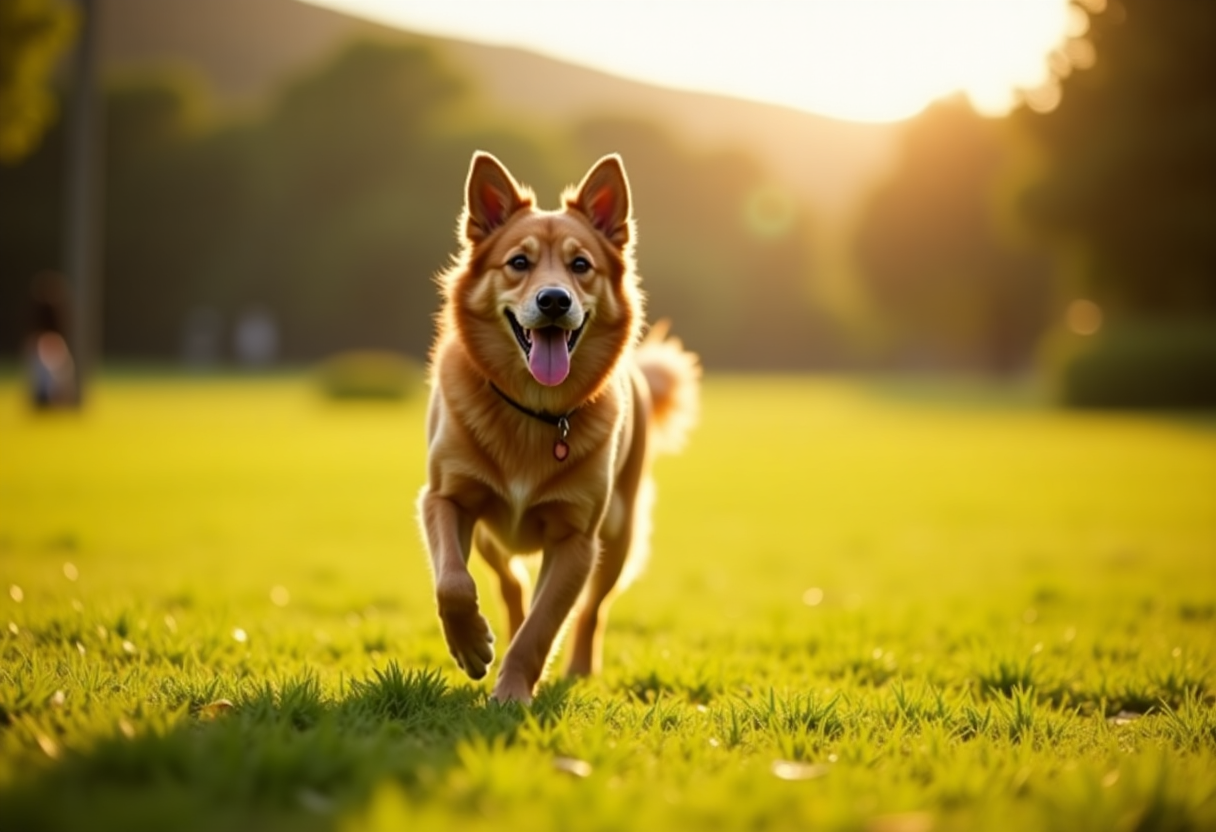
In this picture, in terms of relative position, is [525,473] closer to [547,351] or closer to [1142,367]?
[547,351]

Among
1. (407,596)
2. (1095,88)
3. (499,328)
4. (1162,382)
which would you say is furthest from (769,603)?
(1095,88)

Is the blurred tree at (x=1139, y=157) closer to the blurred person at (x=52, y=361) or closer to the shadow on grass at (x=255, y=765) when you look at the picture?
the blurred person at (x=52, y=361)

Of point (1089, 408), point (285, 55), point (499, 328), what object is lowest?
point (1089, 408)

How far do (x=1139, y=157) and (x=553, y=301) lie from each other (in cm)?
3192

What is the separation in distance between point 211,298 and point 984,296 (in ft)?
119

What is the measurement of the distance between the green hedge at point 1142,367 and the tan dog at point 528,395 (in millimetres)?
28398

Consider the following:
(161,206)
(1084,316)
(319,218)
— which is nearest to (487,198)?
(1084,316)

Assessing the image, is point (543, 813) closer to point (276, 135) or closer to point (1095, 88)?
point (1095, 88)

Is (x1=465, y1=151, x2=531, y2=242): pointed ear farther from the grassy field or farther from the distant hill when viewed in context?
the distant hill

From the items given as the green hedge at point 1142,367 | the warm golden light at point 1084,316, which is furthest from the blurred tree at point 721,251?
the green hedge at point 1142,367

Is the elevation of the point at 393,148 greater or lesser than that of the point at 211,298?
greater

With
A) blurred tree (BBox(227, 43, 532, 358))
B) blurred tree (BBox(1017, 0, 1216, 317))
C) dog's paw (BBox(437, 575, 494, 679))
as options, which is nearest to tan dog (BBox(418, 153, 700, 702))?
dog's paw (BBox(437, 575, 494, 679))

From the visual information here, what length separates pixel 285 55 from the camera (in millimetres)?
114250

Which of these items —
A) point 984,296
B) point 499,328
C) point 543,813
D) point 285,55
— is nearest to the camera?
point 543,813
